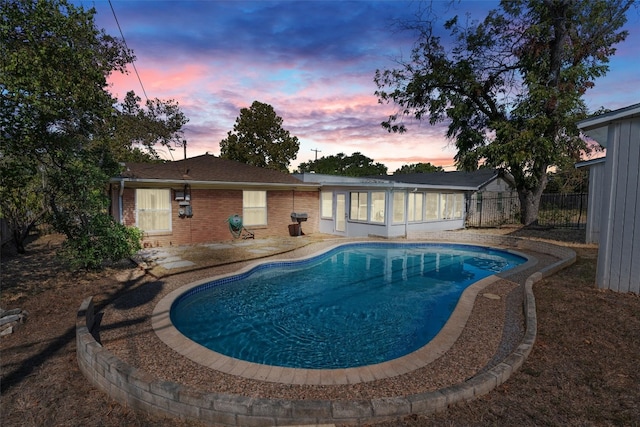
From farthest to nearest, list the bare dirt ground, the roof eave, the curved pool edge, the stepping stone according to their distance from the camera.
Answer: the roof eave, the stepping stone, the bare dirt ground, the curved pool edge

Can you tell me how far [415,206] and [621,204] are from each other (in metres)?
9.90

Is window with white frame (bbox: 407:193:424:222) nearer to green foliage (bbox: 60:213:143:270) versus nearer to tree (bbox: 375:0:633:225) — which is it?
tree (bbox: 375:0:633:225)

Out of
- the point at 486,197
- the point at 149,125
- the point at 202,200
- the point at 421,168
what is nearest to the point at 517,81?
the point at 486,197

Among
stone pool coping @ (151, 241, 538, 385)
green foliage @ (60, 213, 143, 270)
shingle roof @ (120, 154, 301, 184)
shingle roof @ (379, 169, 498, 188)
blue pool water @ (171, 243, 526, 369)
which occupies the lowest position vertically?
blue pool water @ (171, 243, 526, 369)

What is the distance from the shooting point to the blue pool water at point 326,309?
201 inches

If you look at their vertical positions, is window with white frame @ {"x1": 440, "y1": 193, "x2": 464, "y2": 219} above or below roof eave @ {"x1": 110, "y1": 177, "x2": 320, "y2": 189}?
below

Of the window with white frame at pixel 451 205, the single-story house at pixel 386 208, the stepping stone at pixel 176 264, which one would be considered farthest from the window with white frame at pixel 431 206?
the stepping stone at pixel 176 264

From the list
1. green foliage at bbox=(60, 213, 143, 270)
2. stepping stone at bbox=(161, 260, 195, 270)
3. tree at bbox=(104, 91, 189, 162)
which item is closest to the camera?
green foliage at bbox=(60, 213, 143, 270)

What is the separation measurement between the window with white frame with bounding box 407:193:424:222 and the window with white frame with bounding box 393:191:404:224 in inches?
14.5

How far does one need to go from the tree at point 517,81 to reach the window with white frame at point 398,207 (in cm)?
571

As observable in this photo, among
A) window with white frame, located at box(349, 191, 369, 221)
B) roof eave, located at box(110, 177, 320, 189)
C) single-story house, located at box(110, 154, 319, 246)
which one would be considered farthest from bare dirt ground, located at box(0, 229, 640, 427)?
window with white frame, located at box(349, 191, 369, 221)

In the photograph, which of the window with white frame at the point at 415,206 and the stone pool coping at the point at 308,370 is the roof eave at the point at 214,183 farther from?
the stone pool coping at the point at 308,370

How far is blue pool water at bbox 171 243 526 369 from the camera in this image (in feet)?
16.7

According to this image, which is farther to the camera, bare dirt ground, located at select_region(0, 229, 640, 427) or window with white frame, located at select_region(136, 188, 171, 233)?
window with white frame, located at select_region(136, 188, 171, 233)
